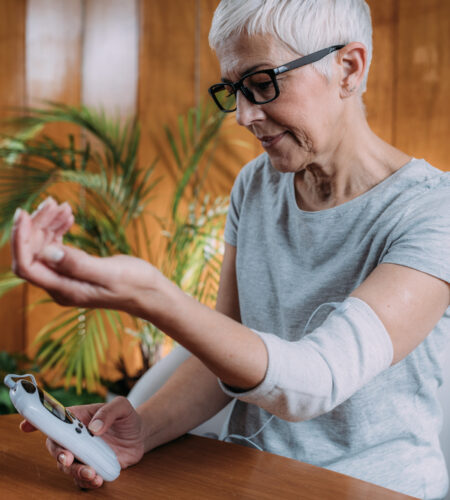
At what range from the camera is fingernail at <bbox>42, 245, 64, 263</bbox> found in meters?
0.61

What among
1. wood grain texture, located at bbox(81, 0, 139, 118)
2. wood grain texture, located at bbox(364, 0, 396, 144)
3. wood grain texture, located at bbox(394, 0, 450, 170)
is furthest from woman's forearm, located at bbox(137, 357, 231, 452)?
wood grain texture, located at bbox(81, 0, 139, 118)

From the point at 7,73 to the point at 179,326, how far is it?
146 inches

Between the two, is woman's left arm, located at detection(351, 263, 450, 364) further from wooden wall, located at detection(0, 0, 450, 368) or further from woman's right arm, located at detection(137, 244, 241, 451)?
wooden wall, located at detection(0, 0, 450, 368)

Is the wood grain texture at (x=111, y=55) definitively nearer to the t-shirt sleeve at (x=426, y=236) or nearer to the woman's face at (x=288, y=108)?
the woman's face at (x=288, y=108)

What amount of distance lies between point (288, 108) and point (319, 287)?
1.13ft

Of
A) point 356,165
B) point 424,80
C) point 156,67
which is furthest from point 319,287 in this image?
point 156,67

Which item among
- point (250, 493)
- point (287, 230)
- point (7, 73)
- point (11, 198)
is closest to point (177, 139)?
point (11, 198)

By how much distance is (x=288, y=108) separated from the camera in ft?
3.54

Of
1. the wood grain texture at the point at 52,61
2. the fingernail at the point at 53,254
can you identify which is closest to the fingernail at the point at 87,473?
the fingernail at the point at 53,254

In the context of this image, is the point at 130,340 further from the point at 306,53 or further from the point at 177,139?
the point at 306,53

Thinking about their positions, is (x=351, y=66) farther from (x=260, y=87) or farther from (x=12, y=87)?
(x=12, y=87)

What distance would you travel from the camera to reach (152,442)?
1.05 m

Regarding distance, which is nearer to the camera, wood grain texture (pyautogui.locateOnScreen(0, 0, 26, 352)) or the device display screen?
the device display screen

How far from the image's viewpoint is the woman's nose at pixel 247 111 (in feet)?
3.62
